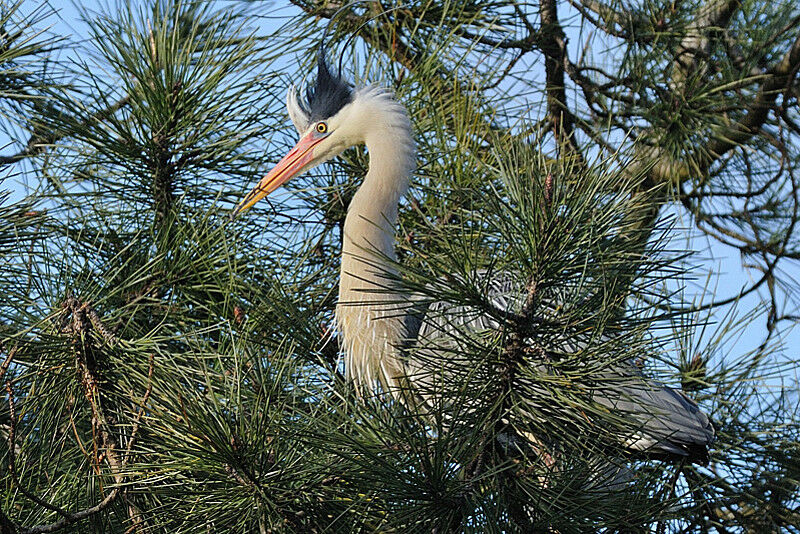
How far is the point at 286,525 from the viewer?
3.33ft

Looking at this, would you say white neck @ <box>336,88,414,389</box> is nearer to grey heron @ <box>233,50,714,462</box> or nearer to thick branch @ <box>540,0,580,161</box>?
grey heron @ <box>233,50,714,462</box>

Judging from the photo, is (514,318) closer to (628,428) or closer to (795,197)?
(628,428)

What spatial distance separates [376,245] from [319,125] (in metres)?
0.48

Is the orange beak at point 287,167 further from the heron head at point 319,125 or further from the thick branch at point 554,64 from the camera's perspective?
the thick branch at point 554,64

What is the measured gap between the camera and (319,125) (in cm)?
208

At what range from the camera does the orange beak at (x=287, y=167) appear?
186 centimetres

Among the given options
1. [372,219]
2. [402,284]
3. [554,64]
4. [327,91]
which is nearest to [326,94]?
[327,91]

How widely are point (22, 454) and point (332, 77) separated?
1126 mm

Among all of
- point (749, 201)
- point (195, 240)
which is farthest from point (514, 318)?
point (749, 201)

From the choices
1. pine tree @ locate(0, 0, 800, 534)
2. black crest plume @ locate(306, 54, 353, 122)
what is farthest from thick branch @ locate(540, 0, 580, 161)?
black crest plume @ locate(306, 54, 353, 122)

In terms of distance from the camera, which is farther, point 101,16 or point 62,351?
point 101,16

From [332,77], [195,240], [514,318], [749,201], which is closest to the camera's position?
[514,318]

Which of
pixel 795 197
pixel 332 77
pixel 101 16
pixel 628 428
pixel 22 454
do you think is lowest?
pixel 22 454

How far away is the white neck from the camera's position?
1669 mm
